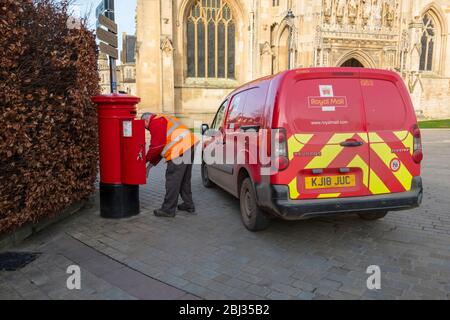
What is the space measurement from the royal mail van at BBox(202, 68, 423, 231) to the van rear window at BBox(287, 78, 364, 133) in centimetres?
1

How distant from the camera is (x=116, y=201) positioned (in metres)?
5.24

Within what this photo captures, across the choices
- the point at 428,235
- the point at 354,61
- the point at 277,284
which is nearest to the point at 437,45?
the point at 354,61

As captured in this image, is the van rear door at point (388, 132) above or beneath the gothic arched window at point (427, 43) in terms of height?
beneath

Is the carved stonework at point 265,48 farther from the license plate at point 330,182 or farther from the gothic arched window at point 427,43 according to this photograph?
the license plate at point 330,182

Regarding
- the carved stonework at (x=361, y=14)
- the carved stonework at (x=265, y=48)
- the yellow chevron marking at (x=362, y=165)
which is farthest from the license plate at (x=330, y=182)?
the carved stonework at (x=361, y=14)

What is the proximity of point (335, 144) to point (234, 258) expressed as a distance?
67.2 inches

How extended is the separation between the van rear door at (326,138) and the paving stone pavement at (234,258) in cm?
78

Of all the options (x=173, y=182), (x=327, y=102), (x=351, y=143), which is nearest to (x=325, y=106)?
(x=327, y=102)

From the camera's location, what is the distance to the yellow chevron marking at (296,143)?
149 inches

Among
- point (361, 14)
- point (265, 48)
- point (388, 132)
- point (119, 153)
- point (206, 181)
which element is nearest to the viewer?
point (388, 132)

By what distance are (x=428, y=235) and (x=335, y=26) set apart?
22.7m

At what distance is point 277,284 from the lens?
3.30 metres

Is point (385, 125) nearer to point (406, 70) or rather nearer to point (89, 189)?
point (89, 189)

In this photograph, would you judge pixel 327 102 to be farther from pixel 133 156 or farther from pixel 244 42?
pixel 244 42
